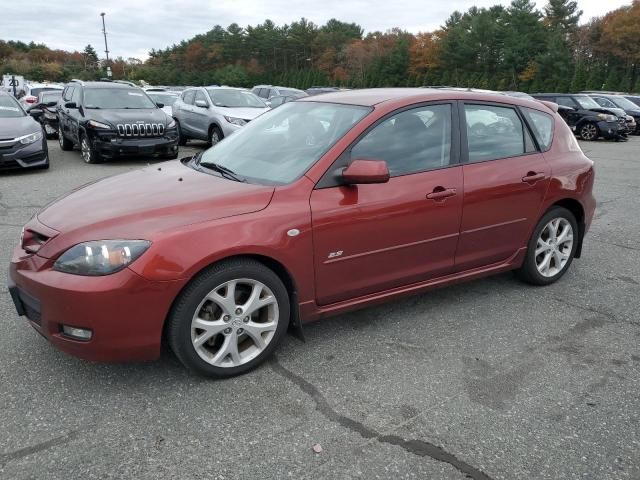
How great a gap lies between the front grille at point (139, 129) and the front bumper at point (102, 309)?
849 cm

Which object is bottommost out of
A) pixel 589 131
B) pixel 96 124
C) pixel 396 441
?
pixel 396 441

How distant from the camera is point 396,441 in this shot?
2633 mm

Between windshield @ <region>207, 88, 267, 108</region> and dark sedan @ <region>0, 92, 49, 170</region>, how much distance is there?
4323 mm

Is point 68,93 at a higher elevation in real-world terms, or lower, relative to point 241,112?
higher

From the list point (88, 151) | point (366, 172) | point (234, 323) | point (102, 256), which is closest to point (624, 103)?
point (88, 151)

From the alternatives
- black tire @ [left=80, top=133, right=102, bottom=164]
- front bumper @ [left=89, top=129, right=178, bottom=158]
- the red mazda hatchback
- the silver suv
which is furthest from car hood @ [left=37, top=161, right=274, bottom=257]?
the silver suv

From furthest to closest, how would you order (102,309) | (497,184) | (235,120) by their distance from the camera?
(235,120)
(497,184)
(102,309)

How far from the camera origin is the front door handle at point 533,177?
420 centimetres

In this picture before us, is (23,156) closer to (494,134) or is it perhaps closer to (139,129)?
(139,129)

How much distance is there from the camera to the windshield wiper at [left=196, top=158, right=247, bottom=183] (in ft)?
11.5

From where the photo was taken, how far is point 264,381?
3154 millimetres

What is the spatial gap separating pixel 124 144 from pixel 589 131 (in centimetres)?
1525

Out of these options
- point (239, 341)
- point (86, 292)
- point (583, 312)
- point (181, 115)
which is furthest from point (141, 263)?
point (181, 115)

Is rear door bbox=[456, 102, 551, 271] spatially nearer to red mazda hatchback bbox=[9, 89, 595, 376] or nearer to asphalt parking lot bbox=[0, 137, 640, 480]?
red mazda hatchback bbox=[9, 89, 595, 376]
